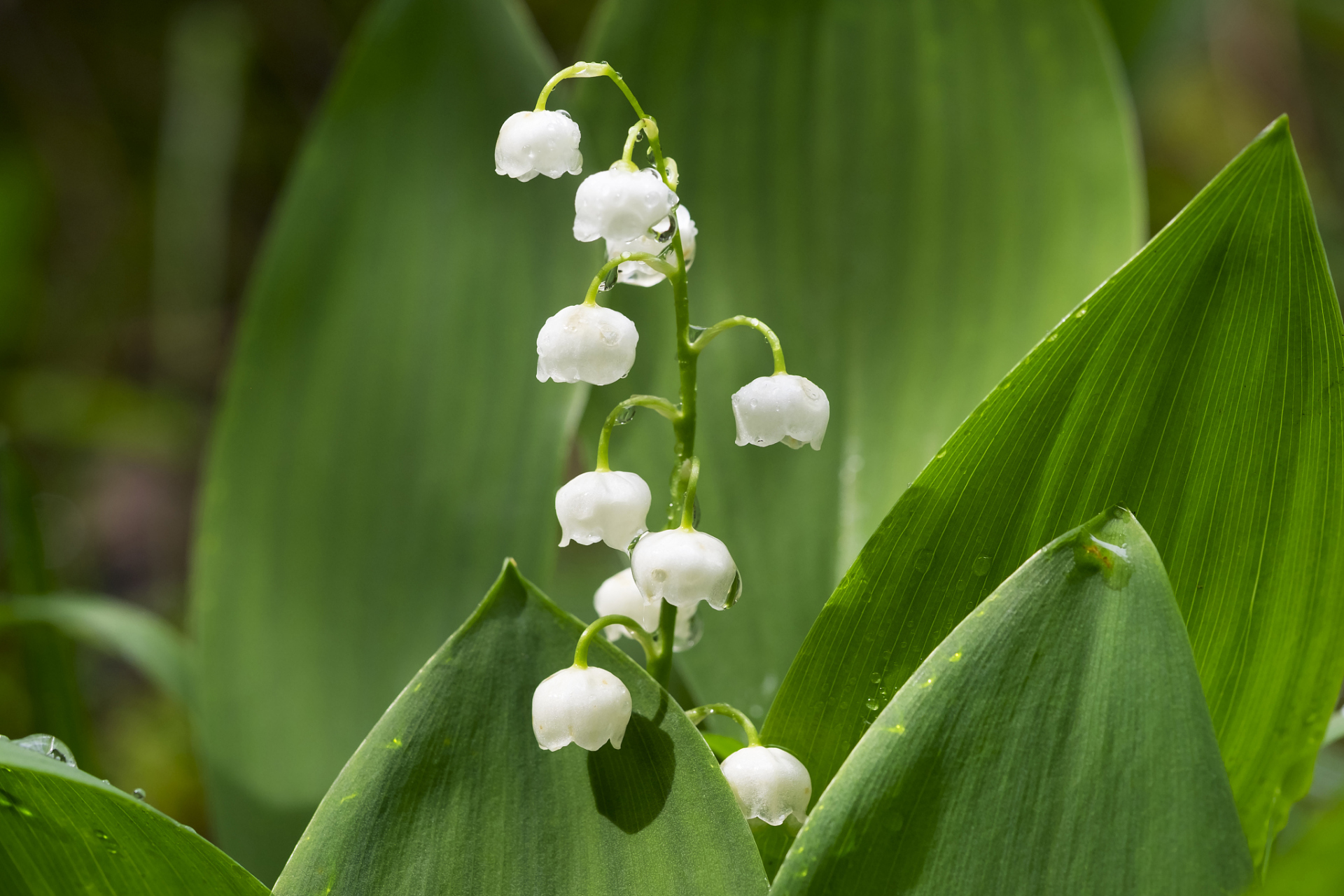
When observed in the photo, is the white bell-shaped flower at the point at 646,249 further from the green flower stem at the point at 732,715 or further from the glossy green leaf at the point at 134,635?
the glossy green leaf at the point at 134,635


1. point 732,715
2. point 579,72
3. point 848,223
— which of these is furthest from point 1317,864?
point 848,223

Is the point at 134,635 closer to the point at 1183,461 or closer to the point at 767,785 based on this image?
the point at 767,785

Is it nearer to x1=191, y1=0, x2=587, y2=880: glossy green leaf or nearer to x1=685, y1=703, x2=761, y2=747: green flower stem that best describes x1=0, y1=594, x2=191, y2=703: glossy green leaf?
x1=191, y1=0, x2=587, y2=880: glossy green leaf

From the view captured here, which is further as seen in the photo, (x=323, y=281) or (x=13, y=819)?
(x=323, y=281)

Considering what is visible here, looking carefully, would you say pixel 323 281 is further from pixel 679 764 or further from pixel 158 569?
pixel 158 569

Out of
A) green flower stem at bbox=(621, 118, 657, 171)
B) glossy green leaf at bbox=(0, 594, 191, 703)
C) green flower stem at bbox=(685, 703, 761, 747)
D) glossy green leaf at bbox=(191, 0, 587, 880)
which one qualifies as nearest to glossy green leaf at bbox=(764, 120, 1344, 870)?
green flower stem at bbox=(685, 703, 761, 747)

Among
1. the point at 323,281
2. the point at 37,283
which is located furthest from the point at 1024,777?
the point at 37,283
